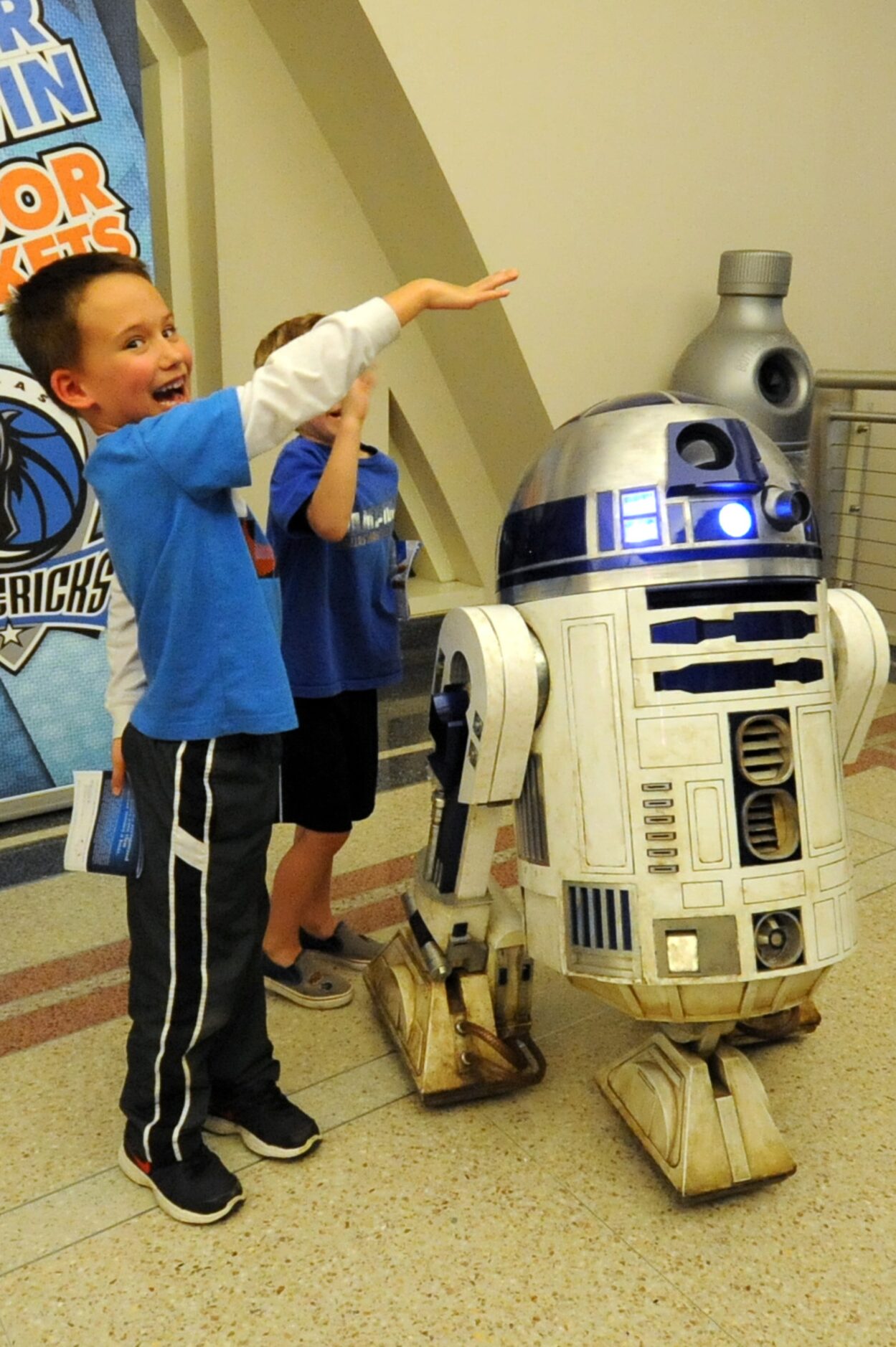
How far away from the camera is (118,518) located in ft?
4.63

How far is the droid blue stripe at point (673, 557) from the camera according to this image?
4.61 feet

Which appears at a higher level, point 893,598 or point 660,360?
point 660,360

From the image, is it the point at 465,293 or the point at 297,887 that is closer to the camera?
the point at 465,293

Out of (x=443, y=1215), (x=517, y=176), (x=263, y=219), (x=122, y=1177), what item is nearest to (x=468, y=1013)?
(x=443, y=1215)

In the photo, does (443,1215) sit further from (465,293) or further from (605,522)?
(465,293)

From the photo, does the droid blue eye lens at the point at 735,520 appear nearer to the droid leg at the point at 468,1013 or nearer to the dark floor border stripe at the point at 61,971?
the droid leg at the point at 468,1013

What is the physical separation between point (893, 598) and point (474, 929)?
3.26 m

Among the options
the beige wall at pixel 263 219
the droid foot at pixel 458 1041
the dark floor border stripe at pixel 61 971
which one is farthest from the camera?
the beige wall at pixel 263 219

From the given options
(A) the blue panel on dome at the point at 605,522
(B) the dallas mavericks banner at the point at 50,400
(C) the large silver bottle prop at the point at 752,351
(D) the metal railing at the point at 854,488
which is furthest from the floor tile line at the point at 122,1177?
(D) the metal railing at the point at 854,488

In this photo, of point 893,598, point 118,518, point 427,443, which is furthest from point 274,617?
point 893,598

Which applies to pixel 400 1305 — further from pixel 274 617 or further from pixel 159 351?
pixel 159 351

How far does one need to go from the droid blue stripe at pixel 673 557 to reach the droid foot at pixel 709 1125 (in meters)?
0.70

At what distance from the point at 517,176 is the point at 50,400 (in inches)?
62.0

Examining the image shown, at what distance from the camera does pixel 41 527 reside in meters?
2.64
